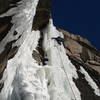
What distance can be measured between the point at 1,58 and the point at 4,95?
83 cm

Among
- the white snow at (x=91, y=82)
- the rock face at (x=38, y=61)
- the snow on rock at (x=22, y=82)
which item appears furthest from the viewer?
the white snow at (x=91, y=82)

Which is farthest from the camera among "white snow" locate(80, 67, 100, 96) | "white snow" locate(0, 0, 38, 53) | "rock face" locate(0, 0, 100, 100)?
"white snow" locate(80, 67, 100, 96)

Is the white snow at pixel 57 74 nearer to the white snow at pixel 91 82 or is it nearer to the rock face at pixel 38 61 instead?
the rock face at pixel 38 61

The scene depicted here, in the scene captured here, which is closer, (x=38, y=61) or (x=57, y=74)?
(x=57, y=74)

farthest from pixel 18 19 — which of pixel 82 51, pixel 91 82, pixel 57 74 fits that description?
pixel 82 51

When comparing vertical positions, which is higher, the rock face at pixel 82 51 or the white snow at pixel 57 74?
the rock face at pixel 82 51

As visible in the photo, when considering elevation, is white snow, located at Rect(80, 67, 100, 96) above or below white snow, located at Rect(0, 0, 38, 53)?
above

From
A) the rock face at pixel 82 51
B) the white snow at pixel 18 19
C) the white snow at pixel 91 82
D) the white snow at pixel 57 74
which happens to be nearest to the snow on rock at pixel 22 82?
the white snow at pixel 57 74

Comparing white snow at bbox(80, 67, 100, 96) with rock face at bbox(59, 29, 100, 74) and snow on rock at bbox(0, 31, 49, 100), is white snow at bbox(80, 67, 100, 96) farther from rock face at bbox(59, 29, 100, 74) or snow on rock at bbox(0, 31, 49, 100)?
snow on rock at bbox(0, 31, 49, 100)

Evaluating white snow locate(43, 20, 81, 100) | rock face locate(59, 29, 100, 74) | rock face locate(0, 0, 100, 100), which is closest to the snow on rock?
rock face locate(0, 0, 100, 100)

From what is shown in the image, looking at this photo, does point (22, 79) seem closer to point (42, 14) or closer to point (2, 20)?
point (2, 20)

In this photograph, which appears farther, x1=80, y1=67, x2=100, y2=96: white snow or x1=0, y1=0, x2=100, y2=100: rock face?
x1=80, y1=67, x2=100, y2=96: white snow

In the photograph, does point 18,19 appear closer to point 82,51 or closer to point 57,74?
point 57,74

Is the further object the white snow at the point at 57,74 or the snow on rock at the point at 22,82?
the white snow at the point at 57,74
